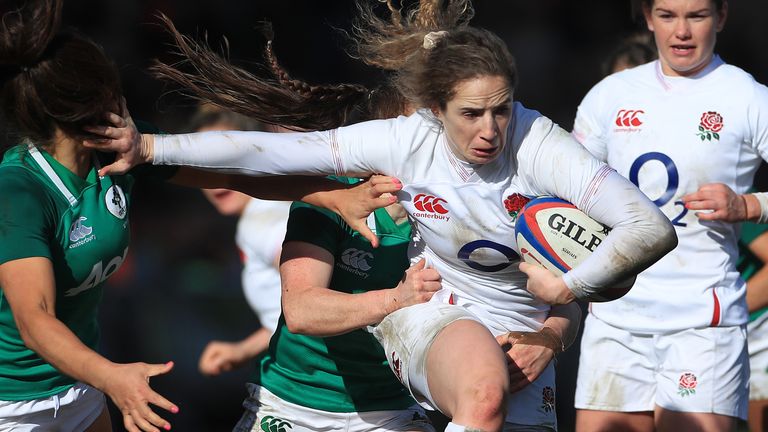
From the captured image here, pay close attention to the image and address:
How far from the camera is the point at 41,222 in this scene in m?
3.72

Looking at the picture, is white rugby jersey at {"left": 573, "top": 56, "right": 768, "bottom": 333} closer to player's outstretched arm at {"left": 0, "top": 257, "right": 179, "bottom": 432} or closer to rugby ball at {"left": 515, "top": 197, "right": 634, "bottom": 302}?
rugby ball at {"left": 515, "top": 197, "right": 634, "bottom": 302}

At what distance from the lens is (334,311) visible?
387cm

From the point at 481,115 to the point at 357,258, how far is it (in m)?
→ 0.77

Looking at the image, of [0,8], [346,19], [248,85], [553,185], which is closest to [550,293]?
[553,185]

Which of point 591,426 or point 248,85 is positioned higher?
point 248,85

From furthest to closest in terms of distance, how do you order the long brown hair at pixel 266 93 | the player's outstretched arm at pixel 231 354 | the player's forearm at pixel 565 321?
the player's outstretched arm at pixel 231 354
the long brown hair at pixel 266 93
the player's forearm at pixel 565 321

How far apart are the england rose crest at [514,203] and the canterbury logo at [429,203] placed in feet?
0.66

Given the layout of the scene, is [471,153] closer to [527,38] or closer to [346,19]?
[346,19]

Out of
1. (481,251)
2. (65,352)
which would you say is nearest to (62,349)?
(65,352)

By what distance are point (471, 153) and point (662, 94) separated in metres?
1.55

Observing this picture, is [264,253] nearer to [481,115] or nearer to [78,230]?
[78,230]

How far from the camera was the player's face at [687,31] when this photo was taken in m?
4.85

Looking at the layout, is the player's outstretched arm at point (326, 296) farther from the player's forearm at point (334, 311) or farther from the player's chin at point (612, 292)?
the player's chin at point (612, 292)

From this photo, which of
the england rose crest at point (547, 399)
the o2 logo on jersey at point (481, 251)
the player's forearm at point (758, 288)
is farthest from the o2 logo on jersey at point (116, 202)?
the player's forearm at point (758, 288)
